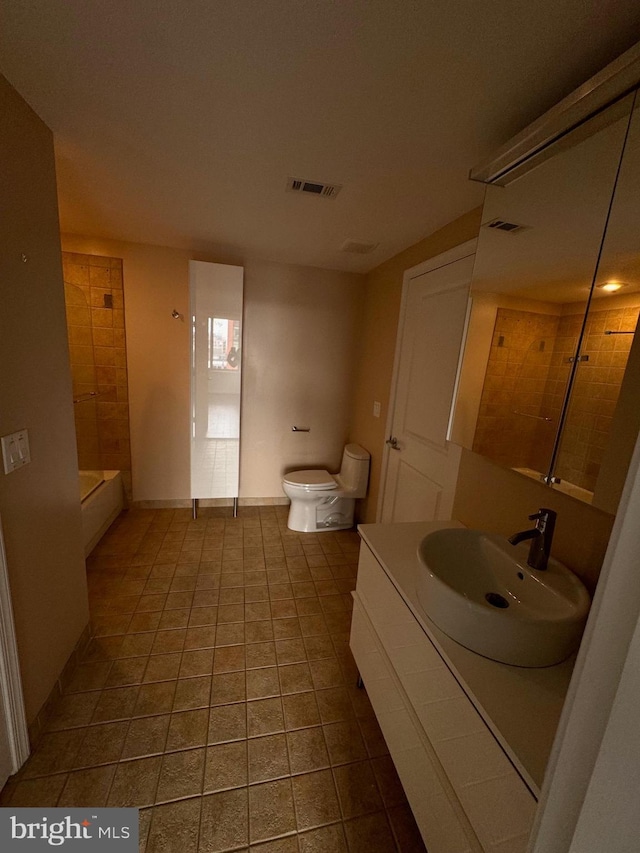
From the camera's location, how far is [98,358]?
265cm

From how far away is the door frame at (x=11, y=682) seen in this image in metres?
1.04

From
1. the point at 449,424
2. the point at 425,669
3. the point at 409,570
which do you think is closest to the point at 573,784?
the point at 425,669

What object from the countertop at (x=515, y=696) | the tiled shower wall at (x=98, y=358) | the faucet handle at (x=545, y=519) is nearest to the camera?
Result: the countertop at (x=515, y=696)

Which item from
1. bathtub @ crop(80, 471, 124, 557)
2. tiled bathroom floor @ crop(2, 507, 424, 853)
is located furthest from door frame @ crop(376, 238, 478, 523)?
bathtub @ crop(80, 471, 124, 557)

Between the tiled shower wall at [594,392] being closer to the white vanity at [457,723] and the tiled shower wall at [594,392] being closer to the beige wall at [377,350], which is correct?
the white vanity at [457,723]

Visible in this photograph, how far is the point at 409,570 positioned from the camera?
119cm

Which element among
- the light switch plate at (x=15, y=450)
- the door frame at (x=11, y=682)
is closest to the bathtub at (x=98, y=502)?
the door frame at (x=11, y=682)

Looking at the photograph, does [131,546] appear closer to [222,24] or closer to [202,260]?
[202,260]

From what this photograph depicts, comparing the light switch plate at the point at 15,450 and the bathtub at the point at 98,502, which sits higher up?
the light switch plate at the point at 15,450

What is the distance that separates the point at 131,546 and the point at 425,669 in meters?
2.29

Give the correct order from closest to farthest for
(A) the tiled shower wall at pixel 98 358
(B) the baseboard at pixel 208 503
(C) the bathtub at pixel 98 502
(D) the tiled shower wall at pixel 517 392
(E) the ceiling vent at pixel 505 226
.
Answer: (D) the tiled shower wall at pixel 517 392 < (E) the ceiling vent at pixel 505 226 < (C) the bathtub at pixel 98 502 < (A) the tiled shower wall at pixel 98 358 < (B) the baseboard at pixel 208 503

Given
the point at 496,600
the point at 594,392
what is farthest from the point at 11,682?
the point at 594,392

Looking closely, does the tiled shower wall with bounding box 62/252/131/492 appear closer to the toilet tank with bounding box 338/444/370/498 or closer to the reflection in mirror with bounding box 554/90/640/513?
the toilet tank with bounding box 338/444/370/498

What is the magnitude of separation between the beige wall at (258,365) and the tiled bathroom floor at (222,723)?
100 cm
